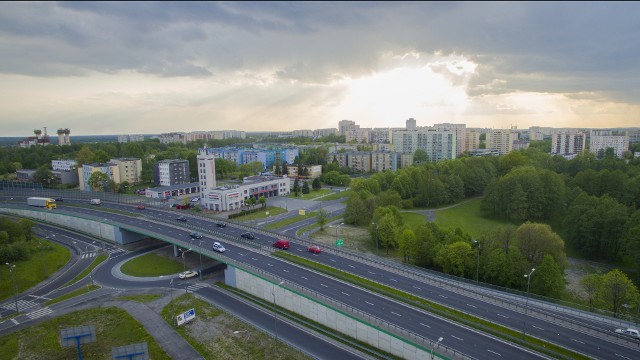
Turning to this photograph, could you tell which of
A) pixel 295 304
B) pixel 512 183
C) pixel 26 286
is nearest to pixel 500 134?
pixel 512 183

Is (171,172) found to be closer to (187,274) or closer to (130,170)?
(130,170)

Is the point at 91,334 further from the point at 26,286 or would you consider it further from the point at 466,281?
the point at 466,281

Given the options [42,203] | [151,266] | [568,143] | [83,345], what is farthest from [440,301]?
[568,143]

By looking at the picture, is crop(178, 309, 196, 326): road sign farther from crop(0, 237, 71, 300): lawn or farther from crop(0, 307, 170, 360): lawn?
crop(0, 237, 71, 300): lawn

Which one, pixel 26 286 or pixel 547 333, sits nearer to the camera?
pixel 547 333

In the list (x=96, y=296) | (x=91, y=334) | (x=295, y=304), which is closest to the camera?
(x=91, y=334)

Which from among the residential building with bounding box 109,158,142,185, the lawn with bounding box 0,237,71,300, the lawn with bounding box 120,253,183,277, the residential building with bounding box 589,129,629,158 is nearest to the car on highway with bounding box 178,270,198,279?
the lawn with bounding box 120,253,183,277

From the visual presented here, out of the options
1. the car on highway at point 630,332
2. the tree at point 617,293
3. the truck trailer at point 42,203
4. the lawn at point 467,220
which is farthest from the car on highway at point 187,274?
the truck trailer at point 42,203

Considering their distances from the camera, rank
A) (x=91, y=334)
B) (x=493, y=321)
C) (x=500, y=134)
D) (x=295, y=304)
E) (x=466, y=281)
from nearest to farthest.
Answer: (x=91, y=334), (x=493, y=321), (x=295, y=304), (x=466, y=281), (x=500, y=134)
